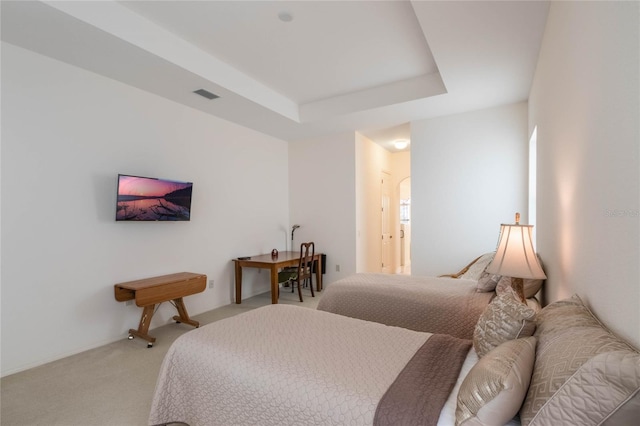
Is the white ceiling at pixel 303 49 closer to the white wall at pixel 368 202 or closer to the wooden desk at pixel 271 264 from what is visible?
the white wall at pixel 368 202

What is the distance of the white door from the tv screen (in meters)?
3.96

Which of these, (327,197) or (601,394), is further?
(327,197)

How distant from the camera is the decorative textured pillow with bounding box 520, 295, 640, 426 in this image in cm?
78

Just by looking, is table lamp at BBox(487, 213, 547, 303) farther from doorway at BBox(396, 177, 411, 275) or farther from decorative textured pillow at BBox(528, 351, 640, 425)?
doorway at BBox(396, 177, 411, 275)

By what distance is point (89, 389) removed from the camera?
2.37m

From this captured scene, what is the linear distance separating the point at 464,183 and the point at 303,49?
274cm

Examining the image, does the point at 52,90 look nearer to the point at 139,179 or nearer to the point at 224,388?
the point at 139,179

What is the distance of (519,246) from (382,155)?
475cm

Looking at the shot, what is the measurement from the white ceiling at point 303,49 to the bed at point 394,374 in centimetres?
218

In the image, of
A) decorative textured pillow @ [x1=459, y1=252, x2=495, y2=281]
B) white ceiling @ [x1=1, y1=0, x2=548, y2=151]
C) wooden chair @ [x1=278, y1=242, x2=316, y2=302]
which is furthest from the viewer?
wooden chair @ [x1=278, y1=242, x2=316, y2=302]

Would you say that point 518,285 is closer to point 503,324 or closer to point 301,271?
point 503,324

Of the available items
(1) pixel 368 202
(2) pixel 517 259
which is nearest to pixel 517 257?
(2) pixel 517 259

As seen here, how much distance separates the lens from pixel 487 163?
4273mm

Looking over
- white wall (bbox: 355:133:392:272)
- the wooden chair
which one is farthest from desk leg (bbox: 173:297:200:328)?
white wall (bbox: 355:133:392:272)
